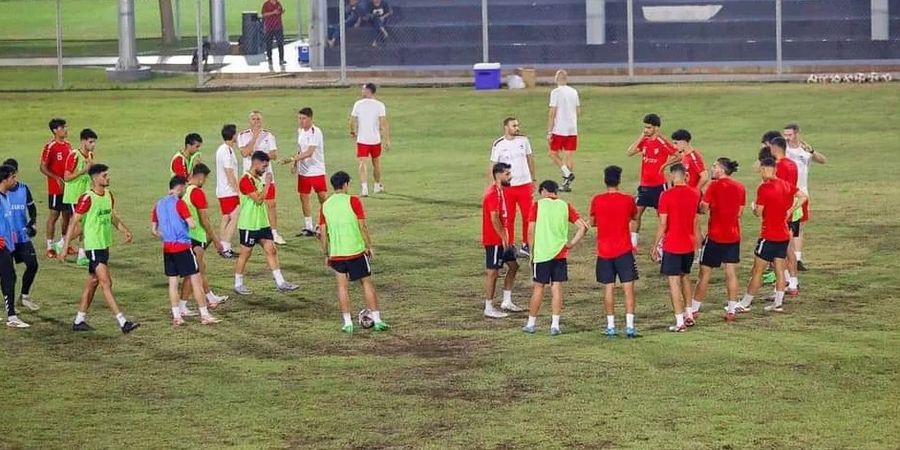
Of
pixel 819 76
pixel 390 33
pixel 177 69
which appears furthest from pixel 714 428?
pixel 177 69

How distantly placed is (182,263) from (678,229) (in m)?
5.98

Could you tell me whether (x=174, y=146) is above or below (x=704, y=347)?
above

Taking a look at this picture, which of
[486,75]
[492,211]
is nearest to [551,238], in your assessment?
[492,211]

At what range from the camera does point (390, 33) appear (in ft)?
148

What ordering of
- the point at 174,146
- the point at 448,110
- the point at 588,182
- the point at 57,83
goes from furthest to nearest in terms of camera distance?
the point at 57,83
the point at 448,110
the point at 174,146
the point at 588,182

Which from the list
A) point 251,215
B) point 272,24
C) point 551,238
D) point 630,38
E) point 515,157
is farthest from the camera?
point 272,24

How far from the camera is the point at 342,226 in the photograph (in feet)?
59.1

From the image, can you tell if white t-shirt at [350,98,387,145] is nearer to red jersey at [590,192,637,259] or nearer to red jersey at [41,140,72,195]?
red jersey at [41,140,72,195]

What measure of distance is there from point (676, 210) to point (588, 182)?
12128 mm

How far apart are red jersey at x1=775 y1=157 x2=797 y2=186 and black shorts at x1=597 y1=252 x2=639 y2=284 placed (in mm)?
2832

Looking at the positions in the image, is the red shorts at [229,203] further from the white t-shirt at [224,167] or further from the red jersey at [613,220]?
the red jersey at [613,220]

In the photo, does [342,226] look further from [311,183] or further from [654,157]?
[311,183]

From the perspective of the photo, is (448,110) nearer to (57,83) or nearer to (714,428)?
(57,83)

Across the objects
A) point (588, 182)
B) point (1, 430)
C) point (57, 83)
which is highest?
point (57, 83)
